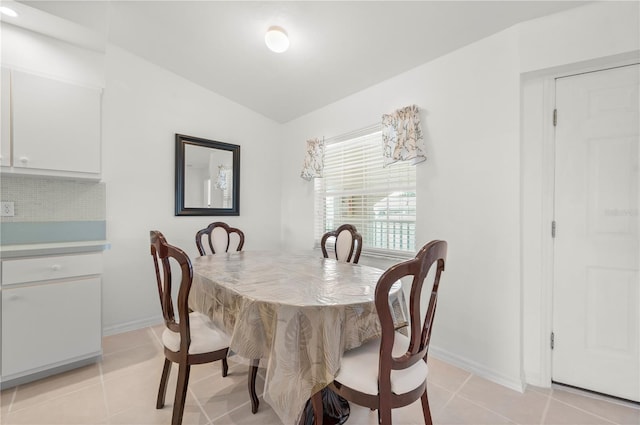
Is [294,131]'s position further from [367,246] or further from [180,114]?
[367,246]

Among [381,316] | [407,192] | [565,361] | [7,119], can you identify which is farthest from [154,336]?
[565,361]

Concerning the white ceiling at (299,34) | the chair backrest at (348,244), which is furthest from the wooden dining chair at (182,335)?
the white ceiling at (299,34)

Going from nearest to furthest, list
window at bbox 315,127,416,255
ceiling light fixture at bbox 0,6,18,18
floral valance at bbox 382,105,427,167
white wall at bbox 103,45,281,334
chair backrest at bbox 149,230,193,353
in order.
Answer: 1. chair backrest at bbox 149,230,193,353
2. ceiling light fixture at bbox 0,6,18,18
3. floral valance at bbox 382,105,427,167
4. window at bbox 315,127,416,255
5. white wall at bbox 103,45,281,334

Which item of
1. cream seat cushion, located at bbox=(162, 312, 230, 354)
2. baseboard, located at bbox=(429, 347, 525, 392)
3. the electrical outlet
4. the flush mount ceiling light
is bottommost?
baseboard, located at bbox=(429, 347, 525, 392)

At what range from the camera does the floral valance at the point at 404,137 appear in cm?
235

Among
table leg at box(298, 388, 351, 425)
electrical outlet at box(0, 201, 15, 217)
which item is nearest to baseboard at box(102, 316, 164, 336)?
electrical outlet at box(0, 201, 15, 217)

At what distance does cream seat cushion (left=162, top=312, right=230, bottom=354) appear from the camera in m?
1.47

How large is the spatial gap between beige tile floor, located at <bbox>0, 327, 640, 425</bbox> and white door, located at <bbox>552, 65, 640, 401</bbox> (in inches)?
8.7

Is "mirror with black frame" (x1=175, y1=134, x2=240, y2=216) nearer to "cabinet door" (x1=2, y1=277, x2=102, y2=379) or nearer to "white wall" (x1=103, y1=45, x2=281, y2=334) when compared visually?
"white wall" (x1=103, y1=45, x2=281, y2=334)

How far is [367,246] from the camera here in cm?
297

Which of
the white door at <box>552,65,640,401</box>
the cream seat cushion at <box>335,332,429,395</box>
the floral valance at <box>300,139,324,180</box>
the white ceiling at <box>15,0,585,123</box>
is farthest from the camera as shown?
the floral valance at <box>300,139,324,180</box>

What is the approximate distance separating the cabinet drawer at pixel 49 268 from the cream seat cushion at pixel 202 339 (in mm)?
1070

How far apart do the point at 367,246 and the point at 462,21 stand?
2002 millimetres

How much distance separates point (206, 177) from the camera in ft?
11.0
